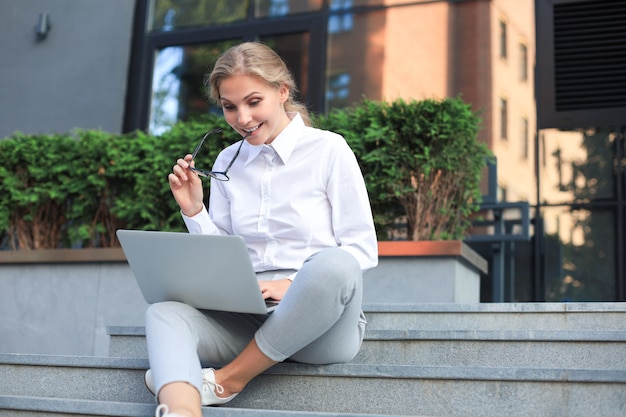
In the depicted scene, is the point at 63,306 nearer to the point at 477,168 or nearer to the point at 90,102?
the point at 477,168

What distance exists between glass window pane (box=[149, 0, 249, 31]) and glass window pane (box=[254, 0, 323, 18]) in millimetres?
131

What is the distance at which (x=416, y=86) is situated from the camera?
6.49m

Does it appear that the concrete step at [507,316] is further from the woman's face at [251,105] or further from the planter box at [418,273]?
the woman's face at [251,105]

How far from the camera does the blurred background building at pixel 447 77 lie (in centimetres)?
584

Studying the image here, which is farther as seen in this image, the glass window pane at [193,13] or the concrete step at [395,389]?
the glass window pane at [193,13]

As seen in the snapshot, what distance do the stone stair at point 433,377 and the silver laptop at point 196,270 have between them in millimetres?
309

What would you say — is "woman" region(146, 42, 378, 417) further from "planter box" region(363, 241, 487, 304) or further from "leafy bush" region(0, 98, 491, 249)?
"planter box" region(363, 241, 487, 304)

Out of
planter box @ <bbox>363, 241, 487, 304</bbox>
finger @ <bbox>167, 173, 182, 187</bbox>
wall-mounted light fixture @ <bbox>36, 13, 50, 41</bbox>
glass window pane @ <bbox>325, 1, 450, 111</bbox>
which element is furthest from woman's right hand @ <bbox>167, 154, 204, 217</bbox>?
wall-mounted light fixture @ <bbox>36, 13, 50, 41</bbox>

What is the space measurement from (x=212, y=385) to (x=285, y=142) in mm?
859

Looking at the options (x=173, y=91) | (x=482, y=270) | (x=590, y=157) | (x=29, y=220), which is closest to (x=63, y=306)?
(x=29, y=220)

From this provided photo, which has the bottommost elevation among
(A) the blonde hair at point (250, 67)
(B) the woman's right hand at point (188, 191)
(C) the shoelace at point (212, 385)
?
(C) the shoelace at point (212, 385)

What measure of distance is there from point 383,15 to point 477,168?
7.94 ft

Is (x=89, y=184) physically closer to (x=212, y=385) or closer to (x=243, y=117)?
(x=243, y=117)

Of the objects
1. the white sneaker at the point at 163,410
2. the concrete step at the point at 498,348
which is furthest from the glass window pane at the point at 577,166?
the white sneaker at the point at 163,410
